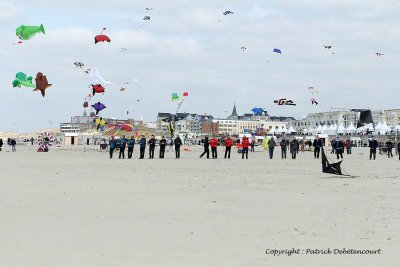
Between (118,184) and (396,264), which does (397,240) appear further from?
(118,184)

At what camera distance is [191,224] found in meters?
8.59

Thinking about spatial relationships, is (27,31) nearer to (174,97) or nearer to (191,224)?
(191,224)

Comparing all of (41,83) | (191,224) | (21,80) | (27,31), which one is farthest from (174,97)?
(191,224)

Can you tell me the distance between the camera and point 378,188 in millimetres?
14414

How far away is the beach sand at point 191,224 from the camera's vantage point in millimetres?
6387

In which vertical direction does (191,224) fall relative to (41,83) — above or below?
below

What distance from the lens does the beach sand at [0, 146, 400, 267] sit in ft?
21.0

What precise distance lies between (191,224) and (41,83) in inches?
1132

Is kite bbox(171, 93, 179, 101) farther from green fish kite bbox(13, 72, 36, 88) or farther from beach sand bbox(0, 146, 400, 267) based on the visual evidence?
beach sand bbox(0, 146, 400, 267)

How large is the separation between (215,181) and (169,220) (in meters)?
7.41

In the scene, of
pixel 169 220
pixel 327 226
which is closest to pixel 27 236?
pixel 169 220

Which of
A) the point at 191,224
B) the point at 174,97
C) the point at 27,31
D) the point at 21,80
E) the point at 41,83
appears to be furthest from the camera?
the point at 174,97

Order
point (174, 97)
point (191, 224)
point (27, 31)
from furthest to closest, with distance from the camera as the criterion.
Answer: point (174, 97) < point (27, 31) < point (191, 224)

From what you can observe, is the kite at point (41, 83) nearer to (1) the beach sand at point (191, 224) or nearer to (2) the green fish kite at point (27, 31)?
(2) the green fish kite at point (27, 31)
